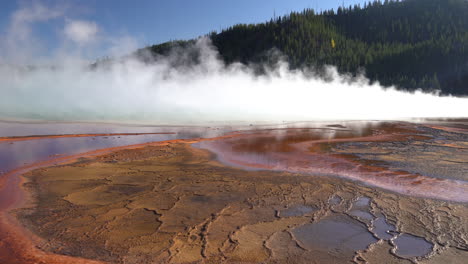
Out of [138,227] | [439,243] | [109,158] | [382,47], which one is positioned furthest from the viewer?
[382,47]

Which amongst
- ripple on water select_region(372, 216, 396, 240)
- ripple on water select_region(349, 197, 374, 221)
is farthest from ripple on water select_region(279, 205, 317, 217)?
ripple on water select_region(372, 216, 396, 240)

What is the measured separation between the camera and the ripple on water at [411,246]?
15.5ft

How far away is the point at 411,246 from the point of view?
4.95 m

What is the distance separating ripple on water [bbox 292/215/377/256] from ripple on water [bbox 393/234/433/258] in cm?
38

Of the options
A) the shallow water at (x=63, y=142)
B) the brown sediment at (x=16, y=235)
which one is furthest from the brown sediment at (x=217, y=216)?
the shallow water at (x=63, y=142)

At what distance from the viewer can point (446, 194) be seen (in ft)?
24.6

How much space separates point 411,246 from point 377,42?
92.1 metres

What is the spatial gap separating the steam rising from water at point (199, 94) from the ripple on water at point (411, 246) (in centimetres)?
2754

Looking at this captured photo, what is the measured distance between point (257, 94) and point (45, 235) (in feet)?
134

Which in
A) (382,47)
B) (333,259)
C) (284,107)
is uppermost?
(382,47)

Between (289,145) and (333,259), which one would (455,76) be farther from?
(333,259)

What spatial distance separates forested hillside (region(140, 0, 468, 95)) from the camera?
62531 millimetres

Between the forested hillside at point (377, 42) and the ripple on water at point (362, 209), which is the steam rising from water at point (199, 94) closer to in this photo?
the forested hillside at point (377, 42)

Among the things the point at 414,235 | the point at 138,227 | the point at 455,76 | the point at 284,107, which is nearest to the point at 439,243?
the point at 414,235
